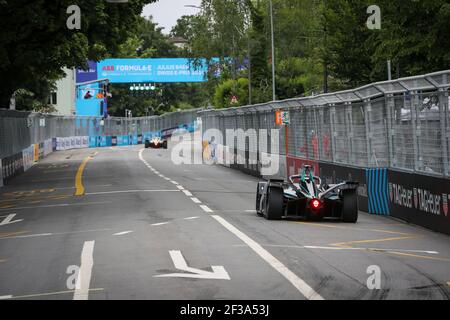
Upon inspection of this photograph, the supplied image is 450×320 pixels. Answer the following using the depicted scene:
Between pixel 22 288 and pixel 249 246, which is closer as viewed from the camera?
pixel 22 288

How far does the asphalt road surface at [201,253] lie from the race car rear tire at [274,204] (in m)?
0.45

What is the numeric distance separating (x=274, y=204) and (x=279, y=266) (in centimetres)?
623

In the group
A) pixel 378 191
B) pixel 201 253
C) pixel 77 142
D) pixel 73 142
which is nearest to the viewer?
pixel 201 253

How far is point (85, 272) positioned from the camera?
37.1ft

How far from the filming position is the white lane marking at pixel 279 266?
9.51 m

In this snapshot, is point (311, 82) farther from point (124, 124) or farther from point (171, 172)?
point (171, 172)

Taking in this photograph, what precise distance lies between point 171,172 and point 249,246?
2476cm

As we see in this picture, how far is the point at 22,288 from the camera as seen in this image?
34.3 feet

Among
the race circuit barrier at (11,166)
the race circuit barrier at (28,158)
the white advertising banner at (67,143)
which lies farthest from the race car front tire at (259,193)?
the white advertising banner at (67,143)

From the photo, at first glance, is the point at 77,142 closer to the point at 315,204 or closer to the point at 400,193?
the point at 400,193

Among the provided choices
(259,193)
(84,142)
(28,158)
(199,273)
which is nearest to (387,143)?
(259,193)
